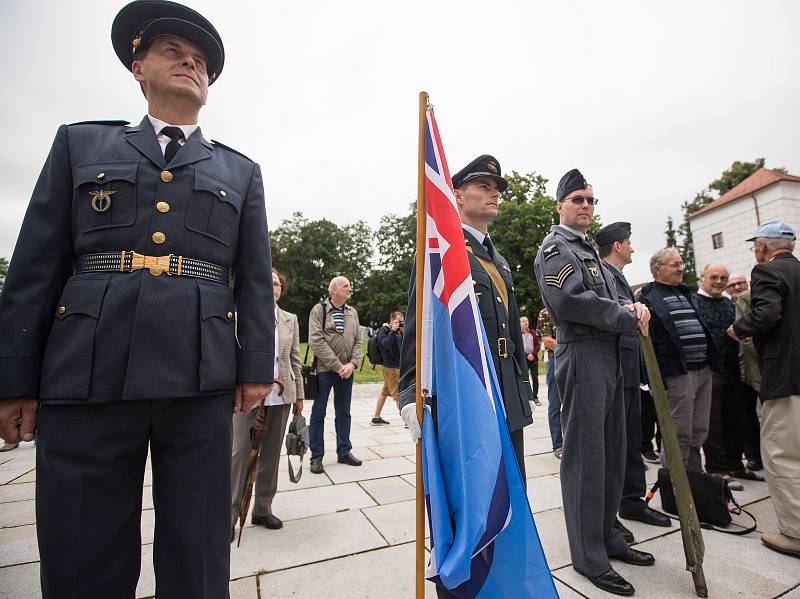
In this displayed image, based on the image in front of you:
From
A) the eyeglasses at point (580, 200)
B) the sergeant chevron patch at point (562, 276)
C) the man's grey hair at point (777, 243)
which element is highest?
the eyeglasses at point (580, 200)

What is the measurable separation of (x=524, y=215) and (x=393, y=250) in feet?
70.2

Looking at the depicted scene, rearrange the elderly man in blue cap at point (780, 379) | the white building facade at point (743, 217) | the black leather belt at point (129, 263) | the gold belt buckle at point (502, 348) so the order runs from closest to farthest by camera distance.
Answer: the black leather belt at point (129, 263) < the gold belt buckle at point (502, 348) < the elderly man in blue cap at point (780, 379) < the white building facade at point (743, 217)

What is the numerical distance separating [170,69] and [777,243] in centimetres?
462

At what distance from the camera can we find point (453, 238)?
7.25 ft

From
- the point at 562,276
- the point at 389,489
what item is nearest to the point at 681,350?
the point at 562,276

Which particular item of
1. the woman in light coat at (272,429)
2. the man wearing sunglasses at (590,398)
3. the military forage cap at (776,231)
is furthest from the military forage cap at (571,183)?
the woman in light coat at (272,429)

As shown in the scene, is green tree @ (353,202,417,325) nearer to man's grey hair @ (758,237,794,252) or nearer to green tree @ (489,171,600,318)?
green tree @ (489,171,600,318)

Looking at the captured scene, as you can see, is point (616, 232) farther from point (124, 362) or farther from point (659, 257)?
point (124, 362)

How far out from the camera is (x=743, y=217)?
1303 inches

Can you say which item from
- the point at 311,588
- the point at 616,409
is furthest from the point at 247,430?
the point at 616,409

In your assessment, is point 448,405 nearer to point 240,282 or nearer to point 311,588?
point 240,282

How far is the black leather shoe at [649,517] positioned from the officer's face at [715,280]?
2.97m

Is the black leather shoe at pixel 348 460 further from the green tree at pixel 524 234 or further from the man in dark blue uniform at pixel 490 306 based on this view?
the green tree at pixel 524 234

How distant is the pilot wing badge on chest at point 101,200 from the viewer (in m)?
1.63
